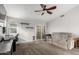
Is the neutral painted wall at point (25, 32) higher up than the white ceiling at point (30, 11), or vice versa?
the white ceiling at point (30, 11)

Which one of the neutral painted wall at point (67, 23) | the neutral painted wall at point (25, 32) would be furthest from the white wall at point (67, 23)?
the neutral painted wall at point (25, 32)

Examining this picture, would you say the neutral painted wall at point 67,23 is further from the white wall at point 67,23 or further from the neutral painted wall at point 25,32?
the neutral painted wall at point 25,32

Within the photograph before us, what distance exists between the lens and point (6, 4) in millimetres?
1907

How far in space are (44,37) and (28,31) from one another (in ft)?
1.13

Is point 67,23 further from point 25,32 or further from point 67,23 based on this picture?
point 25,32

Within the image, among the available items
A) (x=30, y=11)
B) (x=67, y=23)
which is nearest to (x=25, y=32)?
(x=30, y=11)

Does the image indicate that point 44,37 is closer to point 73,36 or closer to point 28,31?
point 28,31

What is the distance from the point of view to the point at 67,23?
6.41 feet

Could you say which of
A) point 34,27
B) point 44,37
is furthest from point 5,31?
point 44,37

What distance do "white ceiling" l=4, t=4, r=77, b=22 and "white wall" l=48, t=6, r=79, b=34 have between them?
3.4 inches

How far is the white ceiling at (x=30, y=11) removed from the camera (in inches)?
75.1

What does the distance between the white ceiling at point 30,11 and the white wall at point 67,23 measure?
0.09 meters

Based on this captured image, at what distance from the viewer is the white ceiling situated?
6.26 ft

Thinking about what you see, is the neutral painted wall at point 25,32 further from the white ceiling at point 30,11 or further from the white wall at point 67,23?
the white wall at point 67,23
